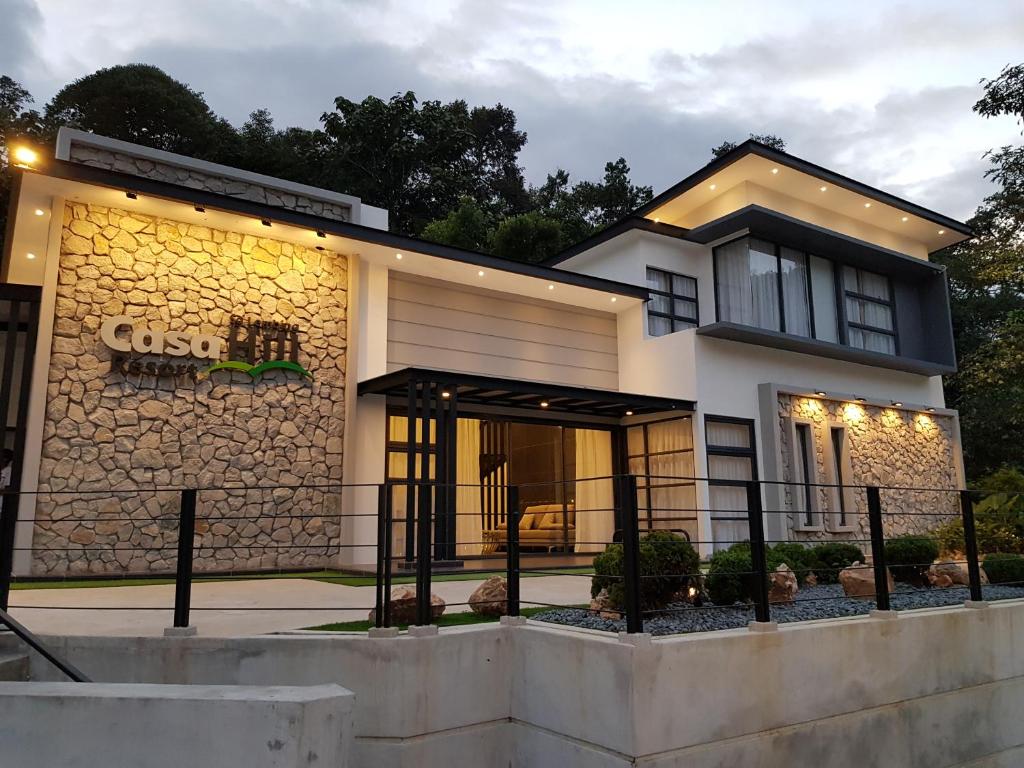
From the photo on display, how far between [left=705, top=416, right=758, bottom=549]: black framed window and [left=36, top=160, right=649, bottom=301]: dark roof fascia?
10.5 ft

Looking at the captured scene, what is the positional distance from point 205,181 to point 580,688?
9.76 meters

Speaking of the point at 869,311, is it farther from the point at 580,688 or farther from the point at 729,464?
the point at 580,688

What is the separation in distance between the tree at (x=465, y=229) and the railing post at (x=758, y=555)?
20.8 metres

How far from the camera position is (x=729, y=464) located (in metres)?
12.9

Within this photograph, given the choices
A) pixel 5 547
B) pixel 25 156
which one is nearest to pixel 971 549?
pixel 5 547

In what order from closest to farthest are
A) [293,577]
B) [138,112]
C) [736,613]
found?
[736,613], [293,577], [138,112]

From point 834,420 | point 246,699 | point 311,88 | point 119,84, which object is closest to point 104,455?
point 246,699

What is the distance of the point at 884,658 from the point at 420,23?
61189mm

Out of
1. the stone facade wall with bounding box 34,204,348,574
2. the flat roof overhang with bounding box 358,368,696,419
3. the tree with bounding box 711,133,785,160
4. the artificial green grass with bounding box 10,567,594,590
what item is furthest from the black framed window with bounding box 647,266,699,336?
the tree with bounding box 711,133,785,160

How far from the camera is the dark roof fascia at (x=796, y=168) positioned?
523 inches

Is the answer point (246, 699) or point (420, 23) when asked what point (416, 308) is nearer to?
point (246, 699)

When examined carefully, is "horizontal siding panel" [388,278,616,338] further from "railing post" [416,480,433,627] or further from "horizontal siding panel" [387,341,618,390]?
"railing post" [416,480,433,627]

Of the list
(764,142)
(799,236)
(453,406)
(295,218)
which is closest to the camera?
(295,218)

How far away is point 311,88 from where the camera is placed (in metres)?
75.4
